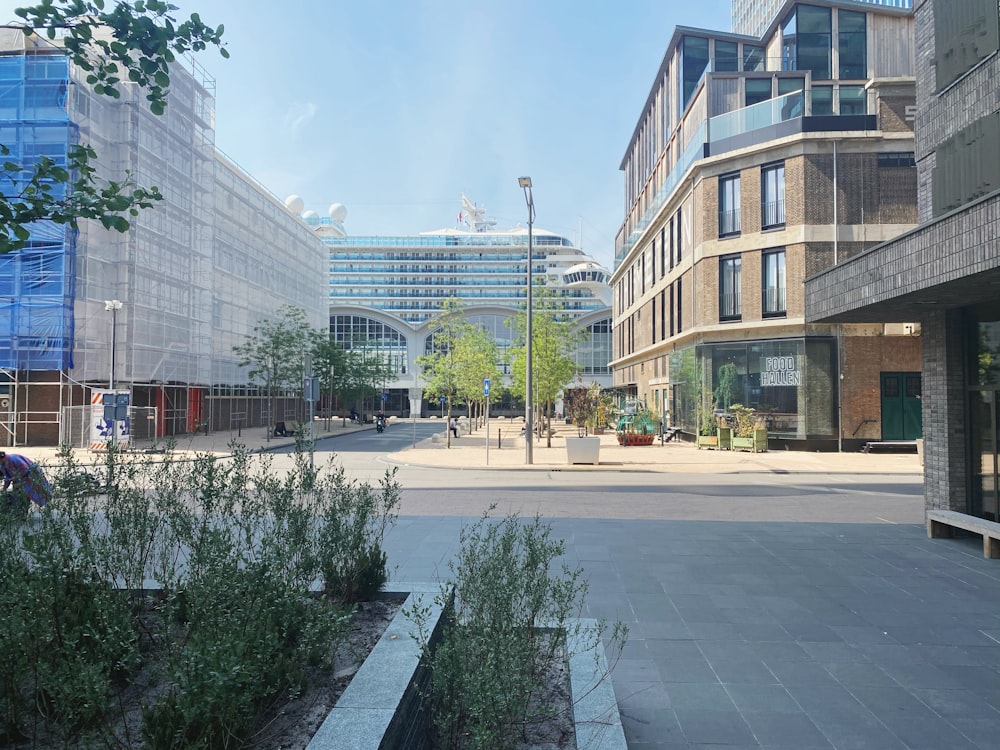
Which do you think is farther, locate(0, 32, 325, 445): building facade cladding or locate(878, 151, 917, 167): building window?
locate(0, 32, 325, 445): building facade cladding

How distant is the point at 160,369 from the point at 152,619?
32.8 meters

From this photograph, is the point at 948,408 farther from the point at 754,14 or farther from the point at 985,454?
the point at 754,14

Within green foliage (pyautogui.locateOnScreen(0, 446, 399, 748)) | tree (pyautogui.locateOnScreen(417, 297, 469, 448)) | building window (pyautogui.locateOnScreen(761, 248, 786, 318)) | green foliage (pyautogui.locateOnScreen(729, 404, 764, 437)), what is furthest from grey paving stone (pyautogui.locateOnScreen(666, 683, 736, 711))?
tree (pyautogui.locateOnScreen(417, 297, 469, 448))

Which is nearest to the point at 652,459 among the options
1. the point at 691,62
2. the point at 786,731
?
the point at 786,731

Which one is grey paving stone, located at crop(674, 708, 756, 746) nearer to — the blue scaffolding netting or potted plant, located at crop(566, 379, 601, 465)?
potted plant, located at crop(566, 379, 601, 465)

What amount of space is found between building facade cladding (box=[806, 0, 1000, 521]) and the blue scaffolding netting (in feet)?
94.6

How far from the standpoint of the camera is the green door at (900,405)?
28438 mm

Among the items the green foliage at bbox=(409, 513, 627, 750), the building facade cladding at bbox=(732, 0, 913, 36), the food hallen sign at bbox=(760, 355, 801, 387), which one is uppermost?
the building facade cladding at bbox=(732, 0, 913, 36)

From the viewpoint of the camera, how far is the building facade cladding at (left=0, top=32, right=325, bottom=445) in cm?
2897

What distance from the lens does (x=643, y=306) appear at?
1833 inches

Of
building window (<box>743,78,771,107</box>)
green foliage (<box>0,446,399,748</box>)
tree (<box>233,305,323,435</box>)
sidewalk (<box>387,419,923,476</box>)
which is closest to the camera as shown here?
green foliage (<box>0,446,399,748</box>)

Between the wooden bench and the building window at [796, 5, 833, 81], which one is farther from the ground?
the building window at [796, 5, 833, 81]

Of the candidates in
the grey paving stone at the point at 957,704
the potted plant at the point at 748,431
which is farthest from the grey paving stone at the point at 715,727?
the potted plant at the point at 748,431

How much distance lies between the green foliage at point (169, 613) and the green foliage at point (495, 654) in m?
0.69
